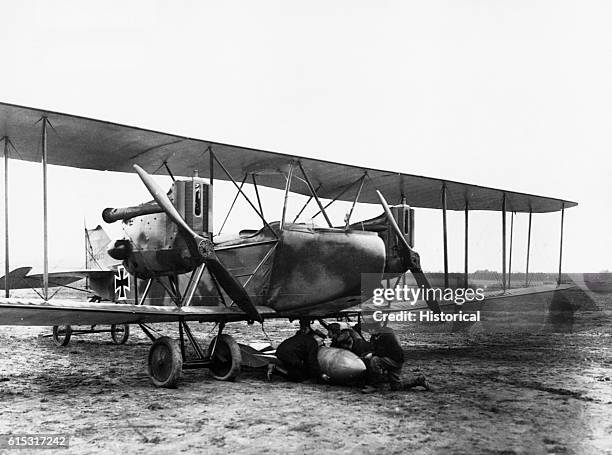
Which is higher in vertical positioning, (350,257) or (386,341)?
(350,257)

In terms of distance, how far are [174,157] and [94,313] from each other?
A: 10.0 ft

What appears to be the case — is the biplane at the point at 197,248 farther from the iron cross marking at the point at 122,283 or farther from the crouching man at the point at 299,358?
the iron cross marking at the point at 122,283

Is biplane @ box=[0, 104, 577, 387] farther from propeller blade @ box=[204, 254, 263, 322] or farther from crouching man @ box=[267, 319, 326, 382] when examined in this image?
crouching man @ box=[267, 319, 326, 382]

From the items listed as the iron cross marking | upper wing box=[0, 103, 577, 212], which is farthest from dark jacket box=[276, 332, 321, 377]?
the iron cross marking

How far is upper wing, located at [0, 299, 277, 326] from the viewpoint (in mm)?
6602

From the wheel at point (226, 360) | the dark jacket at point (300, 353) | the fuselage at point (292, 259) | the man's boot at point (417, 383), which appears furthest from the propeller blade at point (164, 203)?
the man's boot at point (417, 383)

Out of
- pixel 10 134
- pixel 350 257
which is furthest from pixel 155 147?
pixel 350 257

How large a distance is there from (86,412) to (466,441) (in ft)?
12.6

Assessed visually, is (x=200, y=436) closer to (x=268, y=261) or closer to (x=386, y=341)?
(x=386, y=341)

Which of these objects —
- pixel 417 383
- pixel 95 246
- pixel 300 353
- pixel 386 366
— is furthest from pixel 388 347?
pixel 95 246

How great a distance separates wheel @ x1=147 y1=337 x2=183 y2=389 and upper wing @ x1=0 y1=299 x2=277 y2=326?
1.33 feet

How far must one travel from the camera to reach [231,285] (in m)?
7.91

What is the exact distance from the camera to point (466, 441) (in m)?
4.80

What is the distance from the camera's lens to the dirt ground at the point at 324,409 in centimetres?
480
